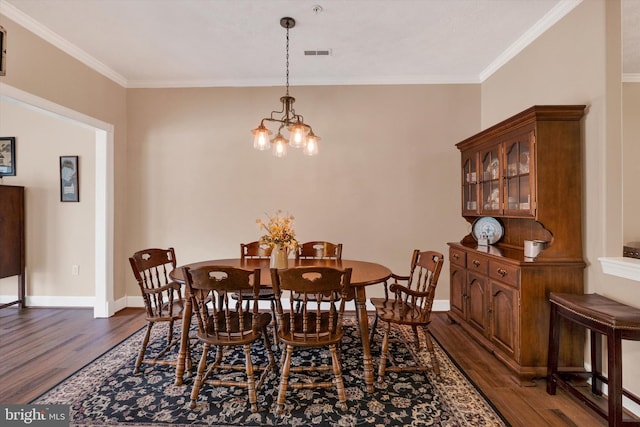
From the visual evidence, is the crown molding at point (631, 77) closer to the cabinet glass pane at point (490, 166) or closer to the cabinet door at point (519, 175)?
the cabinet glass pane at point (490, 166)

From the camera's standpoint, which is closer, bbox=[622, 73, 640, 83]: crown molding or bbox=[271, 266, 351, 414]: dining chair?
bbox=[271, 266, 351, 414]: dining chair

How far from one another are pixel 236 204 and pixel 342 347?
2.22 meters

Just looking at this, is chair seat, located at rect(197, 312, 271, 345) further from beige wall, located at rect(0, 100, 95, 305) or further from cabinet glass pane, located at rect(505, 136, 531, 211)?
beige wall, located at rect(0, 100, 95, 305)

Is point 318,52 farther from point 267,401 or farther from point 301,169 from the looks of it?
point 267,401

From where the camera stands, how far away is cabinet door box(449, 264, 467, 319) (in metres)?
3.18

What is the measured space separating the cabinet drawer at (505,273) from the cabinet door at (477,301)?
16cm

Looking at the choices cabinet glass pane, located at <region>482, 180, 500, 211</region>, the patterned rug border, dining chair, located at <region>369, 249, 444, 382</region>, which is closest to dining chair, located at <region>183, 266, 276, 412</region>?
dining chair, located at <region>369, 249, 444, 382</region>

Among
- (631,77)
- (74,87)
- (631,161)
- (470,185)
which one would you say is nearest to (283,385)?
(470,185)

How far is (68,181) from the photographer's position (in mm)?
4074

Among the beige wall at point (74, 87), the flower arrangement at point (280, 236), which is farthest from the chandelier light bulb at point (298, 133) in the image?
the beige wall at point (74, 87)

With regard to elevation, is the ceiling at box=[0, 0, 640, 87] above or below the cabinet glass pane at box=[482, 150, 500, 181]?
above

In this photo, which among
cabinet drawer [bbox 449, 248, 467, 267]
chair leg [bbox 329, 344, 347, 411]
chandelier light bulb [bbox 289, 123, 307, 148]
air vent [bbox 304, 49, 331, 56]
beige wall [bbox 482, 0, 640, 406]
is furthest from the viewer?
air vent [bbox 304, 49, 331, 56]

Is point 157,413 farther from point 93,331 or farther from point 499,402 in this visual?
point 499,402

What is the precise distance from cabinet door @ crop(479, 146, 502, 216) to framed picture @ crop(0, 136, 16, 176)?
228 inches
